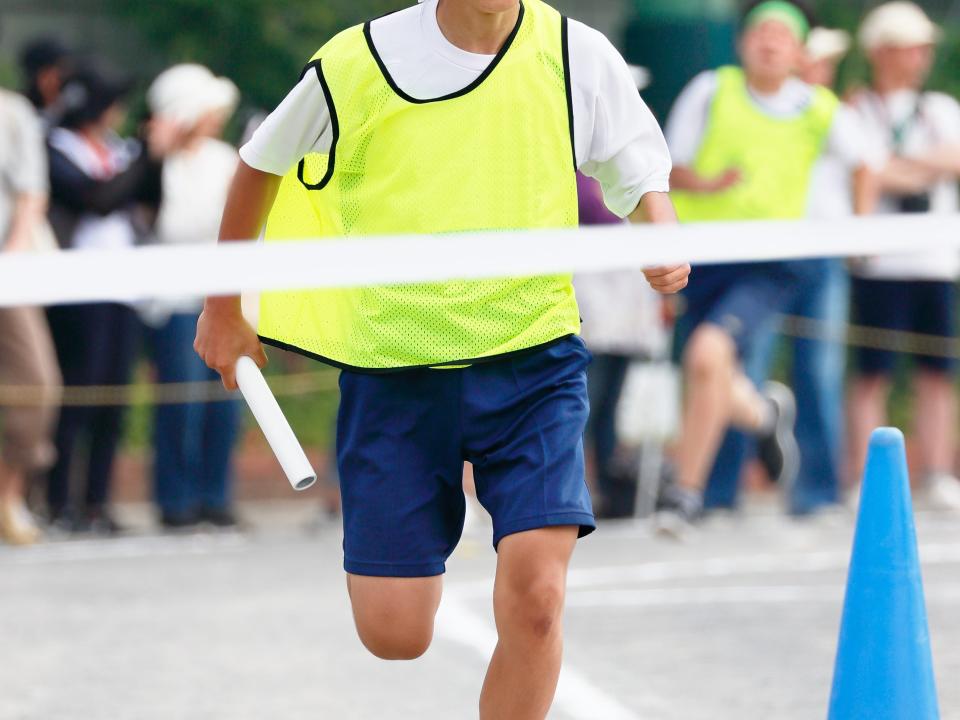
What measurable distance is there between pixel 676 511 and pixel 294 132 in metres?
5.17

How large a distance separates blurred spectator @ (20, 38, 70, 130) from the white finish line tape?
6032 mm

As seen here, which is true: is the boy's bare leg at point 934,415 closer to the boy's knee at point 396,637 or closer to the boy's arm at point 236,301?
the boy's knee at point 396,637

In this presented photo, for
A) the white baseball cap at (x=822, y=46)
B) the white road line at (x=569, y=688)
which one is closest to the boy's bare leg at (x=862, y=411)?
the white baseball cap at (x=822, y=46)

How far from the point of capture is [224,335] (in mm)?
4688

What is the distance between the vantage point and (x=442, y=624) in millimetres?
7238

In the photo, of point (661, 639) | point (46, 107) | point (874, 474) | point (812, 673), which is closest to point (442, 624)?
point (661, 639)

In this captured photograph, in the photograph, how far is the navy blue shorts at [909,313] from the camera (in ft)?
35.2

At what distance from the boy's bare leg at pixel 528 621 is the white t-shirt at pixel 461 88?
0.76 metres

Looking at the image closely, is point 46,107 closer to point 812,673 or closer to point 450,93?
point 812,673

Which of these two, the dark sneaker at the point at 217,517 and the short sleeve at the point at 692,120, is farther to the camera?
the dark sneaker at the point at 217,517

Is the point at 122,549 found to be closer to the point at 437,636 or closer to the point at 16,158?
the point at 16,158

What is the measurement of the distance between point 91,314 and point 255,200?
18.5ft

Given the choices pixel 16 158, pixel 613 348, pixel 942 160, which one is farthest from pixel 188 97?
pixel 942 160

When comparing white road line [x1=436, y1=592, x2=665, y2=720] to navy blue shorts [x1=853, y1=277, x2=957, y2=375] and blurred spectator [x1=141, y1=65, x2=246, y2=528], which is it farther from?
navy blue shorts [x1=853, y1=277, x2=957, y2=375]
